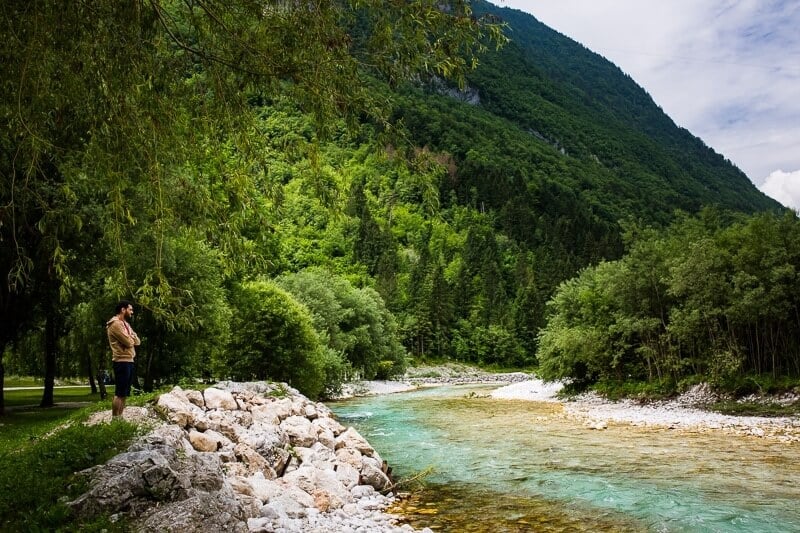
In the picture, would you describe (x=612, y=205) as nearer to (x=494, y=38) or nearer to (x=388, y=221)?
(x=388, y=221)

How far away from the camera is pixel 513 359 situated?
322ft

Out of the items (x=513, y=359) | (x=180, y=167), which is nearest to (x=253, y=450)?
(x=180, y=167)

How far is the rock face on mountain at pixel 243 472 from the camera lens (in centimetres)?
706

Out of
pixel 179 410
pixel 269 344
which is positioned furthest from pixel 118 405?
pixel 269 344

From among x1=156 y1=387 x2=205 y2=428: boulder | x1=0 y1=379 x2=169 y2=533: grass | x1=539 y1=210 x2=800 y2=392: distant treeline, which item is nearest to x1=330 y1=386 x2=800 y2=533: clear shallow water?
x1=156 y1=387 x2=205 y2=428: boulder

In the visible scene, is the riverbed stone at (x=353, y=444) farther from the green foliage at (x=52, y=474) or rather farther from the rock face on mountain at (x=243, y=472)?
the green foliage at (x=52, y=474)

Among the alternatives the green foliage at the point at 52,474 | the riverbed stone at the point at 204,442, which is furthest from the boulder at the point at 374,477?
the green foliage at the point at 52,474

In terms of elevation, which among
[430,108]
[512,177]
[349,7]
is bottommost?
[349,7]

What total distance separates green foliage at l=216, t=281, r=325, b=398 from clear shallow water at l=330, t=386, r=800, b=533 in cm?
840

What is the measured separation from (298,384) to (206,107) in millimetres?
27710

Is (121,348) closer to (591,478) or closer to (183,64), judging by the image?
(183,64)

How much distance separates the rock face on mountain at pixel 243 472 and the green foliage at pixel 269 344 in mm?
11619

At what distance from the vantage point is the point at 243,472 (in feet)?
37.6

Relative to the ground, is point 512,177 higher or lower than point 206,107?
higher
